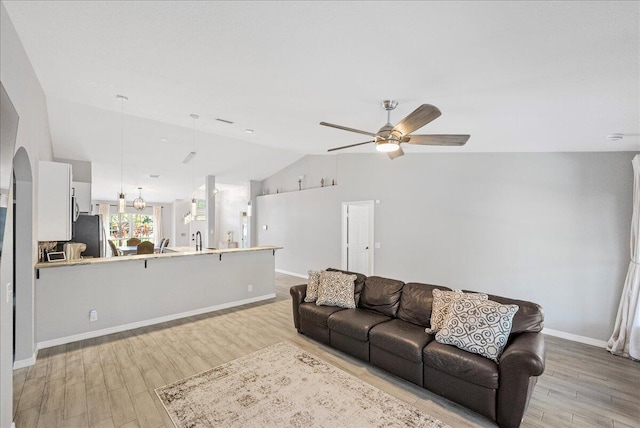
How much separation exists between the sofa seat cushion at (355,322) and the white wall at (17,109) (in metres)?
2.70

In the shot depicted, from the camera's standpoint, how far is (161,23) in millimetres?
1894

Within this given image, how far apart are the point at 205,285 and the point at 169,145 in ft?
9.97

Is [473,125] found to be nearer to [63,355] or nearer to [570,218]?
[570,218]

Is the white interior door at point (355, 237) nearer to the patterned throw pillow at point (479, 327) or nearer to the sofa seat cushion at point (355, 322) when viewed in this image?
the sofa seat cushion at point (355, 322)

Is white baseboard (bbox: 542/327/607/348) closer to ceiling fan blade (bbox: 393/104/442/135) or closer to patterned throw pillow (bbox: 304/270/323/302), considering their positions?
patterned throw pillow (bbox: 304/270/323/302)

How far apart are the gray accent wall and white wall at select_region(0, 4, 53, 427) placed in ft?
17.2

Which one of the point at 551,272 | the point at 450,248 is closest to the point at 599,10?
the point at 551,272

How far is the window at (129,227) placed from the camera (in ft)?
37.9

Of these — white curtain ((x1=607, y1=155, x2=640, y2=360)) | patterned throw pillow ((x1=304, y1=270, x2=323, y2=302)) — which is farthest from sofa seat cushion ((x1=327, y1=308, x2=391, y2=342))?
white curtain ((x1=607, y1=155, x2=640, y2=360))

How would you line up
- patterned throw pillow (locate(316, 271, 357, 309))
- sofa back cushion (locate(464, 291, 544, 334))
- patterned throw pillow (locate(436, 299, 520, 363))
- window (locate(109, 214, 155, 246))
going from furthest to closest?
window (locate(109, 214, 155, 246)) → patterned throw pillow (locate(316, 271, 357, 309)) → sofa back cushion (locate(464, 291, 544, 334)) → patterned throw pillow (locate(436, 299, 520, 363))

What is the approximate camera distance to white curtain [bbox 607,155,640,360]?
3.35 m

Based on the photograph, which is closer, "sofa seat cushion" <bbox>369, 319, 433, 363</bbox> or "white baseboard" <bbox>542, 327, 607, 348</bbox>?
"sofa seat cushion" <bbox>369, 319, 433, 363</bbox>

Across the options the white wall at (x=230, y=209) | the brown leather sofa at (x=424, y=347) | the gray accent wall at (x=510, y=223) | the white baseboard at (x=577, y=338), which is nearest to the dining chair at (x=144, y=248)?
the white wall at (x=230, y=209)

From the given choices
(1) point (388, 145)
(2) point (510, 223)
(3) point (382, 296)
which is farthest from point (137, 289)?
(2) point (510, 223)
